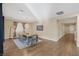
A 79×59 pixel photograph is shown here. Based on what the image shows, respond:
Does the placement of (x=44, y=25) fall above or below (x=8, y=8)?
below

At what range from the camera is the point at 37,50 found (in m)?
1.72

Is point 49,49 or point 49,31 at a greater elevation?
point 49,31

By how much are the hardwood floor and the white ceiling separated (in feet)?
1.23

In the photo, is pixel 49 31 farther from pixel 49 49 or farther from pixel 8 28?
pixel 8 28

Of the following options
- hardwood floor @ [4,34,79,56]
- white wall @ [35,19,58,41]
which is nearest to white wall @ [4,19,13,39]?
hardwood floor @ [4,34,79,56]

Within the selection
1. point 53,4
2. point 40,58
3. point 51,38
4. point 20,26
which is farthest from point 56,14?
point 40,58

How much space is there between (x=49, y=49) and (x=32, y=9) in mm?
654

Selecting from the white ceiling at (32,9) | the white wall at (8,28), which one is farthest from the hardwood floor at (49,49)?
the white ceiling at (32,9)

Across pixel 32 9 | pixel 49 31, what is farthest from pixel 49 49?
pixel 32 9

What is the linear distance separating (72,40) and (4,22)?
106cm

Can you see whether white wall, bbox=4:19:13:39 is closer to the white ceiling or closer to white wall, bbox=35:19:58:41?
the white ceiling

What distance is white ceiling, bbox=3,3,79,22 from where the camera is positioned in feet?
5.50

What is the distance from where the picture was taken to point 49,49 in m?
1.71

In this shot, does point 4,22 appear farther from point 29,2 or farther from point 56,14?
point 56,14
